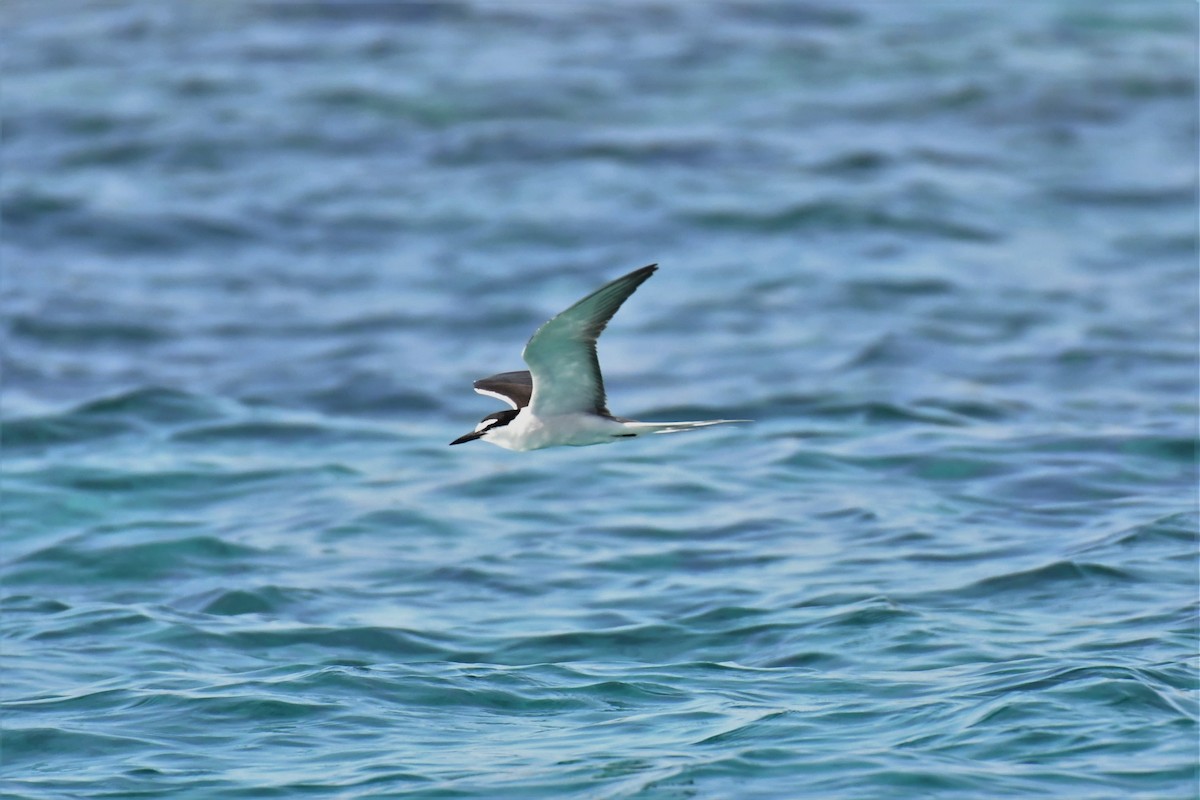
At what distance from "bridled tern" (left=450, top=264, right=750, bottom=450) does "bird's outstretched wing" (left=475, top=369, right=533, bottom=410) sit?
0.16 ft

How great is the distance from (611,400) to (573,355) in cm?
653

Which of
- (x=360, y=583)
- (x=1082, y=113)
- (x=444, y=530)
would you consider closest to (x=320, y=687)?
(x=360, y=583)

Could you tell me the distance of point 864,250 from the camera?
730 inches

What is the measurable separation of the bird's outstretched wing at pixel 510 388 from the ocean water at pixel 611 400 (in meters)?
1.54

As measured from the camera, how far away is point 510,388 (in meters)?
9.31

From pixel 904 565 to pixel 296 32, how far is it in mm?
16761

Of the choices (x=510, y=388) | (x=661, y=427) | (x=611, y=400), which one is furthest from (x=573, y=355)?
(x=611, y=400)

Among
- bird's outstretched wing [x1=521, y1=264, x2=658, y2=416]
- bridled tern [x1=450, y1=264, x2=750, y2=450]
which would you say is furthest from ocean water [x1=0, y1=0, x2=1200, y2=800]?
bird's outstretched wing [x1=521, y1=264, x2=658, y2=416]

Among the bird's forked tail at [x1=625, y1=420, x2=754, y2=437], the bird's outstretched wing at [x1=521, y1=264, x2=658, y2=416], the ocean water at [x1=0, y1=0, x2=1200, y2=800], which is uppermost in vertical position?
the bird's outstretched wing at [x1=521, y1=264, x2=658, y2=416]

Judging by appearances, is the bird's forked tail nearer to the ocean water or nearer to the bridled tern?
the bridled tern

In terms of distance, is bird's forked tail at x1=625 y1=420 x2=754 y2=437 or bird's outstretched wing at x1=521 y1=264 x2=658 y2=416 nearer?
bird's outstretched wing at x1=521 y1=264 x2=658 y2=416

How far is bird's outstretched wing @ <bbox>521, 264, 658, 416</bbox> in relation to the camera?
730 centimetres

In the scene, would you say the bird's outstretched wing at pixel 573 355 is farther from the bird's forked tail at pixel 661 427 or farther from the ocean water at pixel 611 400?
the ocean water at pixel 611 400

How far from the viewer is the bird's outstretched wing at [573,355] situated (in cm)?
730
